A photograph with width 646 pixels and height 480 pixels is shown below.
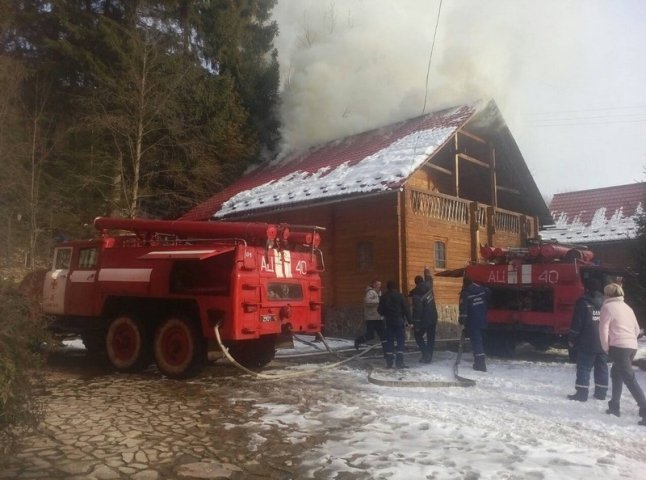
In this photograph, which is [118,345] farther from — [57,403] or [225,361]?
[57,403]

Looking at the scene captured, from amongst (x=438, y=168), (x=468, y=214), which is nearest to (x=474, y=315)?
(x=438, y=168)

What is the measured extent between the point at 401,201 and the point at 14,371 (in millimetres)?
12585

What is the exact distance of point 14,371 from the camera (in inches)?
154

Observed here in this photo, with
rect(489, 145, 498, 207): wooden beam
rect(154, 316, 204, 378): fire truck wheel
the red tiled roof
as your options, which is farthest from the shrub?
the red tiled roof

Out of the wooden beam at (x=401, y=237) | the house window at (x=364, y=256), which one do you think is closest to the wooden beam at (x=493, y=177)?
the wooden beam at (x=401, y=237)

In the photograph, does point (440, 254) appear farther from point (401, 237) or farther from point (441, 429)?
point (441, 429)

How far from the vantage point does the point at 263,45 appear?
95.1ft

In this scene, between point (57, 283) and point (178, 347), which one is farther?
point (57, 283)

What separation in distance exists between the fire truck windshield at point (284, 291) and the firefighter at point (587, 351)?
4311 millimetres

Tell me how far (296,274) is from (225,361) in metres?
2.64

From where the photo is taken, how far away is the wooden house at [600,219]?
23.2m

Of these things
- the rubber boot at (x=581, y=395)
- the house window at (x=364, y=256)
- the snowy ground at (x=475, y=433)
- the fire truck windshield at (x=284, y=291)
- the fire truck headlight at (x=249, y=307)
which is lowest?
the snowy ground at (x=475, y=433)

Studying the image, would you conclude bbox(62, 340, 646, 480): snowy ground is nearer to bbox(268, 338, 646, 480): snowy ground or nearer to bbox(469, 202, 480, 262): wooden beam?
bbox(268, 338, 646, 480): snowy ground

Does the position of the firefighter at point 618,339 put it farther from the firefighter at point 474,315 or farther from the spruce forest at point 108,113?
the spruce forest at point 108,113
